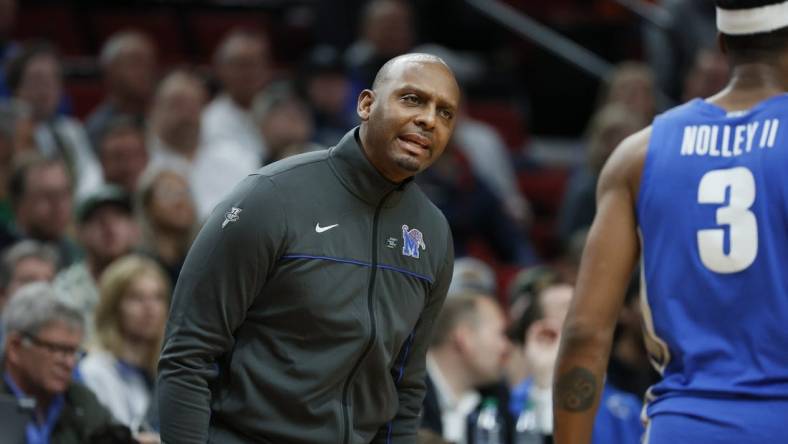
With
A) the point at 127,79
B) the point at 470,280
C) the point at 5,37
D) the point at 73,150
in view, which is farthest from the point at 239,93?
the point at 470,280

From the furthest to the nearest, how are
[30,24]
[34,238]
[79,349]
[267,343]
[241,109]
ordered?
[30,24]
[241,109]
[34,238]
[79,349]
[267,343]

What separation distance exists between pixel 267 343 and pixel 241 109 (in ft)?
20.0

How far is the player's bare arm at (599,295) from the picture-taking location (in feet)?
10.1

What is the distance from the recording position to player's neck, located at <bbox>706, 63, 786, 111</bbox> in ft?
9.95

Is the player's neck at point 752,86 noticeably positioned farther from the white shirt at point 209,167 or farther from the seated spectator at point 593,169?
the white shirt at point 209,167

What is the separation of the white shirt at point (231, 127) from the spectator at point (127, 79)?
0.43 meters

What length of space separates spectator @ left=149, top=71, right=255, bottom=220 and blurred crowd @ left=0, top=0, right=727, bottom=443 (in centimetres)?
1

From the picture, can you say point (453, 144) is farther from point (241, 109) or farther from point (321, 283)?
point (321, 283)

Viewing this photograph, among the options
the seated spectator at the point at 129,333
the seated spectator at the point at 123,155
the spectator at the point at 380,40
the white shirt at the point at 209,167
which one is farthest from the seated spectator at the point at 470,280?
the spectator at the point at 380,40

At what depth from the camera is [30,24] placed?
33.9 feet

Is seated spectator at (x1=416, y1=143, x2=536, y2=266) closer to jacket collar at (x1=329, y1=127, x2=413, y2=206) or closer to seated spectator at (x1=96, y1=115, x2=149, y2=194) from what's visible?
seated spectator at (x1=96, y1=115, x2=149, y2=194)

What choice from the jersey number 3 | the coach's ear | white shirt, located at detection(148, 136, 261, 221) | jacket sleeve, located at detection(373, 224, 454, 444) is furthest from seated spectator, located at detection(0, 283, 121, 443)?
white shirt, located at detection(148, 136, 261, 221)

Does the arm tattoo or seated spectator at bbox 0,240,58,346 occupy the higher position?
seated spectator at bbox 0,240,58,346

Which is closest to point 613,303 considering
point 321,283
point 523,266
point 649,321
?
point 649,321
